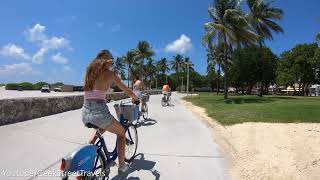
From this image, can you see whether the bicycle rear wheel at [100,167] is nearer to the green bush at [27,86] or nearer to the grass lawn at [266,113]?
the grass lawn at [266,113]

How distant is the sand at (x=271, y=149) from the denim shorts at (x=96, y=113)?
101 inches

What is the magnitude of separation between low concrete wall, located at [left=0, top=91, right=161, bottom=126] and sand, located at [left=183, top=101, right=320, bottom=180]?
6568 mm

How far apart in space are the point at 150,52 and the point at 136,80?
2677 inches

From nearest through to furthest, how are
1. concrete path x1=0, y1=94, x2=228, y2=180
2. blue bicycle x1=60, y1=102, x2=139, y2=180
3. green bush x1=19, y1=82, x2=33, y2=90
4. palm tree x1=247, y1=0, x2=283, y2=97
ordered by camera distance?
blue bicycle x1=60, y1=102, x2=139, y2=180
concrete path x1=0, y1=94, x2=228, y2=180
palm tree x1=247, y1=0, x2=283, y2=97
green bush x1=19, y1=82, x2=33, y2=90

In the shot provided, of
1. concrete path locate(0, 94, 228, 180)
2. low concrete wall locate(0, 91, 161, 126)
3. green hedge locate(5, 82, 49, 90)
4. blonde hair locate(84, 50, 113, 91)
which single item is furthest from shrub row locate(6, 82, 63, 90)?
blonde hair locate(84, 50, 113, 91)

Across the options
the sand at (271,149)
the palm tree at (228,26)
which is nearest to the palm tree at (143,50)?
the palm tree at (228,26)

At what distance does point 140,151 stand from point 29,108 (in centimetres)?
726

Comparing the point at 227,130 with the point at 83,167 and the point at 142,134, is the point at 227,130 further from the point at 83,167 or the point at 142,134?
the point at 83,167

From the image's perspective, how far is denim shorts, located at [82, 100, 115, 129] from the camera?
5.35 m

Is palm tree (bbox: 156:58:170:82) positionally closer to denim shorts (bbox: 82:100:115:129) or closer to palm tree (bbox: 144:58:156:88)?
palm tree (bbox: 144:58:156:88)

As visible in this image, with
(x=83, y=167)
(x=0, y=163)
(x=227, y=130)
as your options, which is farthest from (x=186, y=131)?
(x=83, y=167)

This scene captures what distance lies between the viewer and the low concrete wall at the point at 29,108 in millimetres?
12391

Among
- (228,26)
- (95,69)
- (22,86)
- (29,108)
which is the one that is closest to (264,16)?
(228,26)

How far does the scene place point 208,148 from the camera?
9.23m
